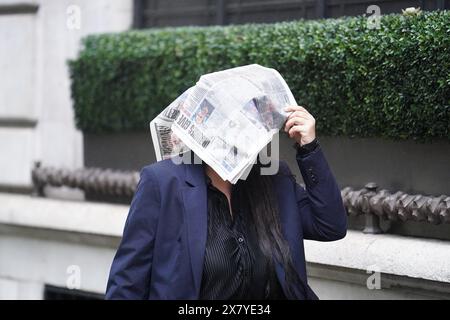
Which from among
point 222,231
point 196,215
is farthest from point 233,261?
point 196,215

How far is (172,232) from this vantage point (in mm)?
3389

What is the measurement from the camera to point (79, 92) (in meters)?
7.35

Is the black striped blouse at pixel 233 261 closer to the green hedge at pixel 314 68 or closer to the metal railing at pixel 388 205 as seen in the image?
the metal railing at pixel 388 205

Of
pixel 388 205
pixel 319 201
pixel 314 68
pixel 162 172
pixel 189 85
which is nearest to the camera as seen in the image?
pixel 162 172

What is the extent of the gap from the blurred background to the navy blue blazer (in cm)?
172

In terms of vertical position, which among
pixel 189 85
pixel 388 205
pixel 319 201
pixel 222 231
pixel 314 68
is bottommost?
pixel 388 205

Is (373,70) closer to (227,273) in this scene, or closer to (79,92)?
(227,273)

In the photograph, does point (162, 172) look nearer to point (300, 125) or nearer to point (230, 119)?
point (230, 119)

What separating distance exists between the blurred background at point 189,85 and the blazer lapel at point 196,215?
207 cm

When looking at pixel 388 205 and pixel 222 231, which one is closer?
pixel 222 231

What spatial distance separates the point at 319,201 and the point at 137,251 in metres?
0.84

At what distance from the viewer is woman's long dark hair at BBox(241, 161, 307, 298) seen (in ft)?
11.3
